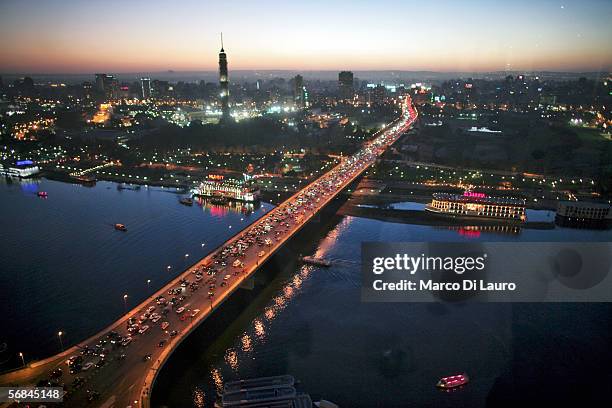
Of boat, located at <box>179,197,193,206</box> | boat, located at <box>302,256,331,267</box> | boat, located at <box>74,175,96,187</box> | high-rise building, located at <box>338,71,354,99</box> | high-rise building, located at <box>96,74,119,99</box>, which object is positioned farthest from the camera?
high-rise building, located at <box>338,71,354,99</box>

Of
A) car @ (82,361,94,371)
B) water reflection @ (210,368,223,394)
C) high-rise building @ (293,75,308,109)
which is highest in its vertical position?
high-rise building @ (293,75,308,109)

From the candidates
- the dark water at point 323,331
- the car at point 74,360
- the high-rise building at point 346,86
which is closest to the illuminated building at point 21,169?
the dark water at point 323,331

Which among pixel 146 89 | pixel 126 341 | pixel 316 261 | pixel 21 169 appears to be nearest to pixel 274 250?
pixel 316 261

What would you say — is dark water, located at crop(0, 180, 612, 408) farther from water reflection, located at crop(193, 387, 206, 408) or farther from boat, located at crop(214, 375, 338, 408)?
boat, located at crop(214, 375, 338, 408)

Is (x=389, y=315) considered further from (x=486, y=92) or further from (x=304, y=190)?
(x=486, y=92)

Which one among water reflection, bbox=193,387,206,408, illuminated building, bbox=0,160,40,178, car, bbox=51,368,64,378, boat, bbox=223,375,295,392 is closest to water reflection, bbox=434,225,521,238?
boat, bbox=223,375,295,392

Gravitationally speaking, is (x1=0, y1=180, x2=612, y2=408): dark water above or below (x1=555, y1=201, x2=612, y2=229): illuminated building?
below

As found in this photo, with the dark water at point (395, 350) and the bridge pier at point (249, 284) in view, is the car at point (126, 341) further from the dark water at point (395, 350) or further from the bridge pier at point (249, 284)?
the bridge pier at point (249, 284)
